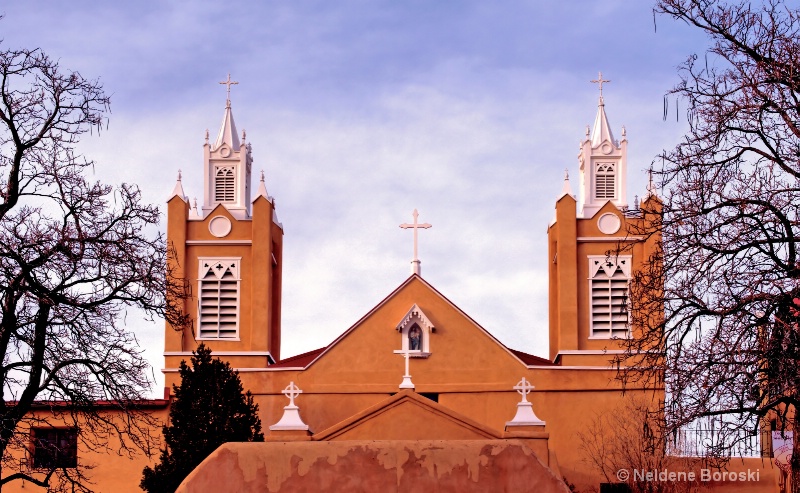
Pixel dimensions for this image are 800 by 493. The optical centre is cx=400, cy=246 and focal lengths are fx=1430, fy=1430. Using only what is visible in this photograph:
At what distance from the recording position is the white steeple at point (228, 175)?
41375 mm

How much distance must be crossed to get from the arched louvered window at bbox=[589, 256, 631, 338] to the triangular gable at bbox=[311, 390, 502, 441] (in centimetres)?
1198

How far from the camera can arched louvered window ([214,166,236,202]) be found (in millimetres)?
41625

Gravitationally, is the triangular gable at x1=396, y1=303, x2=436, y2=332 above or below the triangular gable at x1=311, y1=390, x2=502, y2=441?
above

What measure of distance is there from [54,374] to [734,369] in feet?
26.2

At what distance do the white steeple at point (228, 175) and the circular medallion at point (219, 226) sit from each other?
0.49m

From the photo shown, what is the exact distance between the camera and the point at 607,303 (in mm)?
39875

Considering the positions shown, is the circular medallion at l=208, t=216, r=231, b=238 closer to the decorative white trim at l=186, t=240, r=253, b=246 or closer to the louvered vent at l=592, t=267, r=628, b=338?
the decorative white trim at l=186, t=240, r=253, b=246

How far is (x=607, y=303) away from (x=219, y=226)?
1117cm

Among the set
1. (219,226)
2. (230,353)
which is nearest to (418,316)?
(230,353)

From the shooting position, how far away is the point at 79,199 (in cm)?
1748

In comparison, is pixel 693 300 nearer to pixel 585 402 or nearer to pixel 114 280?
pixel 114 280

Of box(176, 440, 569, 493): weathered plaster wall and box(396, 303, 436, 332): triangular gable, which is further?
box(396, 303, 436, 332): triangular gable

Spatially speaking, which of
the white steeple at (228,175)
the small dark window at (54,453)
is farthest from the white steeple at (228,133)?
the small dark window at (54,453)

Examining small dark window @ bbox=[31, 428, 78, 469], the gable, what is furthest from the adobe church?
small dark window @ bbox=[31, 428, 78, 469]
